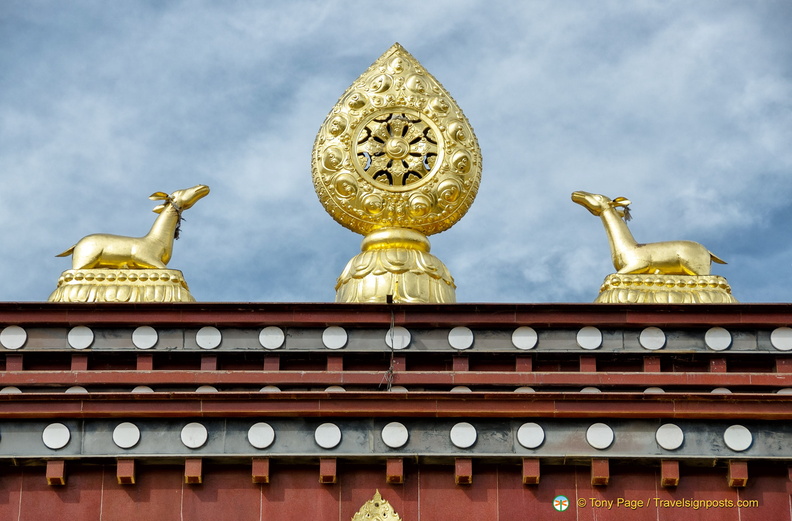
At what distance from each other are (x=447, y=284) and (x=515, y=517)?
6195mm

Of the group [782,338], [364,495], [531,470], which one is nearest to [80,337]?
[364,495]

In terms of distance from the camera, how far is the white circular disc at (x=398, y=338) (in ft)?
101

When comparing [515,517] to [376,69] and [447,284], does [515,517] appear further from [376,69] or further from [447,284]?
[376,69]

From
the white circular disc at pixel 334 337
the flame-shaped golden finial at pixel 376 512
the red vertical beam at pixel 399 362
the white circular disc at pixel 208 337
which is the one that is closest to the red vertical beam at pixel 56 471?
the white circular disc at pixel 208 337

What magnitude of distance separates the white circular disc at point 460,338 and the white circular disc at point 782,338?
481 centimetres

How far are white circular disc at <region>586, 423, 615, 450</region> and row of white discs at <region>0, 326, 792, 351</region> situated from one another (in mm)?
2366

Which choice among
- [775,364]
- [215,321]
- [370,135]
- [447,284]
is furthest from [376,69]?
[775,364]

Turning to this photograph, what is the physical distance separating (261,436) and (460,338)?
3984mm

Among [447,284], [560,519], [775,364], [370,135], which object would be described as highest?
[370,135]

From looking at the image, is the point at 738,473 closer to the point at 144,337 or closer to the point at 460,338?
the point at 460,338

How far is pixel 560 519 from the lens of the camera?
93.7 feet

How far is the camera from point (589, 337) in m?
31.0

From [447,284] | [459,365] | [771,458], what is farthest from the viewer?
[447,284]

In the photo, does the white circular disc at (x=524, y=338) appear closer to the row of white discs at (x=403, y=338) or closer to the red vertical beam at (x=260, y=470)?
the row of white discs at (x=403, y=338)
